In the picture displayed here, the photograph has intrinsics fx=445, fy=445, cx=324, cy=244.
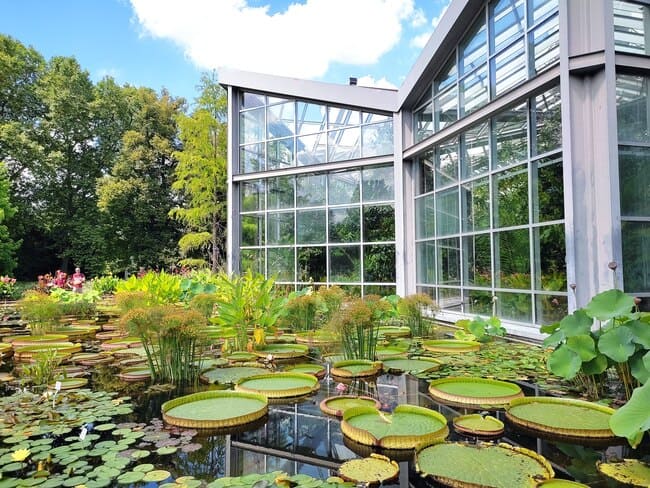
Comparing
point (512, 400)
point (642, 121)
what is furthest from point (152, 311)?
point (642, 121)

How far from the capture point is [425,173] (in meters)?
9.34

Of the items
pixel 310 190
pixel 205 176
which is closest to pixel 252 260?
pixel 310 190

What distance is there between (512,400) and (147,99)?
21.6 m

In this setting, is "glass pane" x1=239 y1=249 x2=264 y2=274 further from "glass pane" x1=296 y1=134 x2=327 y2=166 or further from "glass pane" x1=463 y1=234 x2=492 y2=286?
"glass pane" x1=463 y1=234 x2=492 y2=286

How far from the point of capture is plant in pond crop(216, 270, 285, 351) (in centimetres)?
A: 512

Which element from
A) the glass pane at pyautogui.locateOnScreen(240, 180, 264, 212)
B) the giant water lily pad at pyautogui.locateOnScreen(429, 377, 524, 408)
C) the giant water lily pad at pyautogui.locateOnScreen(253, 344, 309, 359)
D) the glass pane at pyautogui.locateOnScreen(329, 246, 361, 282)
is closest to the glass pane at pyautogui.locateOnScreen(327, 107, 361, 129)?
the glass pane at pyautogui.locateOnScreen(240, 180, 264, 212)

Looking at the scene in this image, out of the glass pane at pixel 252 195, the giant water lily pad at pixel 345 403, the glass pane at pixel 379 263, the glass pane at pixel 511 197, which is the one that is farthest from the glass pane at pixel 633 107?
the glass pane at pixel 252 195

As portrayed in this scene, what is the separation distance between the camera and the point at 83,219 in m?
Answer: 19.3

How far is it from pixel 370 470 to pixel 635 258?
15.1ft

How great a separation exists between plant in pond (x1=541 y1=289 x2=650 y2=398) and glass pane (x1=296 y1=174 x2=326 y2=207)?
820cm

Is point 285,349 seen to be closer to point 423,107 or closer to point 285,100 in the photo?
point 423,107

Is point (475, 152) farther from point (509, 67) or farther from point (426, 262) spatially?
point (426, 262)

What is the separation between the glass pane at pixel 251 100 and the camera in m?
12.0

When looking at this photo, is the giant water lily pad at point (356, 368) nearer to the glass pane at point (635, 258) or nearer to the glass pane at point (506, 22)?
the glass pane at point (635, 258)
